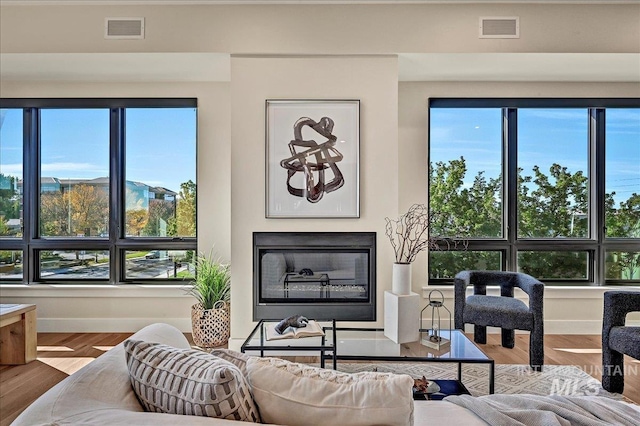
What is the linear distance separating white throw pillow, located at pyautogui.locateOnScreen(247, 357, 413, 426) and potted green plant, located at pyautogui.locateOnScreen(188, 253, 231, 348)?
2.79 m

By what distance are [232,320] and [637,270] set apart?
13.2 feet

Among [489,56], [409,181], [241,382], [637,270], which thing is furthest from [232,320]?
[637,270]

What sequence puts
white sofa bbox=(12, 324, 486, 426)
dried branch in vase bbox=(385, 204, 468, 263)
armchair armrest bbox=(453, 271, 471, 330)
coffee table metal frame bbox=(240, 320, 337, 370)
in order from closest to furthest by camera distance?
white sofa bbox=(12, 324, 486, 426) < coffee table metal frame bbox=(240, 320, 337, 370) < armchair armrest bbox=(453, 271, 471, 330) < dried branch in vase bbox=(385, 204, 468, 263)

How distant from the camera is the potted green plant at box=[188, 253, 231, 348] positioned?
3.74 meters

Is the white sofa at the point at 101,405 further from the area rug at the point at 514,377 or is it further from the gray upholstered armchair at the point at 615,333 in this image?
the gray upholstered armchair at the point at 615,333

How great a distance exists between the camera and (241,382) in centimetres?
104

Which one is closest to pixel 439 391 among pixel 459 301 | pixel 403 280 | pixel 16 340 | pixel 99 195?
pixel 403 280

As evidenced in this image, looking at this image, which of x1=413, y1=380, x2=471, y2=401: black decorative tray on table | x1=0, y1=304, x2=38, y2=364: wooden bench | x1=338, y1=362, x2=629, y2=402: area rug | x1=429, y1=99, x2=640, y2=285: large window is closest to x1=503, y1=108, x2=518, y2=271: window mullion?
x1=429, y1=99, x2=640, y2=285: large window

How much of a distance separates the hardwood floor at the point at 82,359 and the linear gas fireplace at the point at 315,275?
1.22 metres

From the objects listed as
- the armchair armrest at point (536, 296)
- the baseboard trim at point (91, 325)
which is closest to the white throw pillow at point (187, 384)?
the armchair armrest at point (536, 296)

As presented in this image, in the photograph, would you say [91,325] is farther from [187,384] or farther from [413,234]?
[187,384]

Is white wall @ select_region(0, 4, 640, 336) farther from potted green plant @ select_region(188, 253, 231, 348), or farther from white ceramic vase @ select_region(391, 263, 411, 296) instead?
white ceramic vase @ select_region(391, 263, 411, 296)

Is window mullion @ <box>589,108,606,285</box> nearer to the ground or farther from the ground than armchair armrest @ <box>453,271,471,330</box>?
farther from the ground

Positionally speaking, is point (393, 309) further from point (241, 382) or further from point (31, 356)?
point (31, 356)
